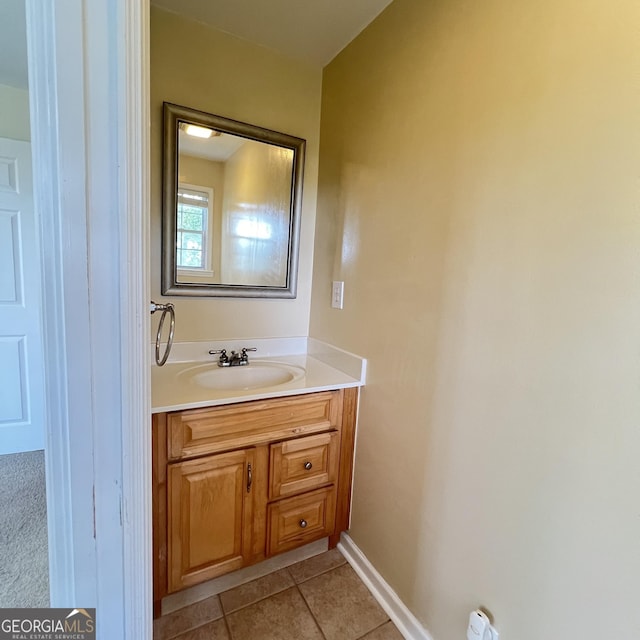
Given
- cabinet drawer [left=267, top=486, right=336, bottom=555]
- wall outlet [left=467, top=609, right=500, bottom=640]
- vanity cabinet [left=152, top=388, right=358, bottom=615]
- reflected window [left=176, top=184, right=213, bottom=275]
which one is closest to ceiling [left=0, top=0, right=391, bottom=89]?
reflected window [left=176, top=184, right=213, bottom=275]

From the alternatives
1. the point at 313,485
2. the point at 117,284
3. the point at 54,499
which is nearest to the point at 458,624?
the point at 313,485

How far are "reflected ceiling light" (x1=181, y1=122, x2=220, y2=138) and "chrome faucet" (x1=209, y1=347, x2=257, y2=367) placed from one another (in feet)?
3.23

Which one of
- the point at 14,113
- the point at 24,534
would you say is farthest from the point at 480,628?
the point at 14,113

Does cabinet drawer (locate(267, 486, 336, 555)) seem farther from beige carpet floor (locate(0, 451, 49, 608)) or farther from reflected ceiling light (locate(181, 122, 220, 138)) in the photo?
reflected ceiling light (locate(181, 122, 220, 138))

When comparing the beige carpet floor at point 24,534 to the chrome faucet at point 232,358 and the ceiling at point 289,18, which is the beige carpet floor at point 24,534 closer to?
the chrome faucet at point 232,358

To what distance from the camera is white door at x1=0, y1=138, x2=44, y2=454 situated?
61cm

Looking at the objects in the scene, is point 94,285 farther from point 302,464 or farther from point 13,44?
point 302,464

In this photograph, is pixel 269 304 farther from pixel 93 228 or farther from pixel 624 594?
pixel 624 594

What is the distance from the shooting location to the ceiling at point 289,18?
1363mm

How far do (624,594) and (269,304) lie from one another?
1.57 metres

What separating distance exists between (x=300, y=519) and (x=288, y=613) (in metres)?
0.31

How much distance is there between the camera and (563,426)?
0.80m

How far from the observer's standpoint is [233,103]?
61.8 inches

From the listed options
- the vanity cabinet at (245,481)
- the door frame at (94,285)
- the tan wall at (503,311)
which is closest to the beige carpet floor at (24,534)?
the door frame at (94,285)
